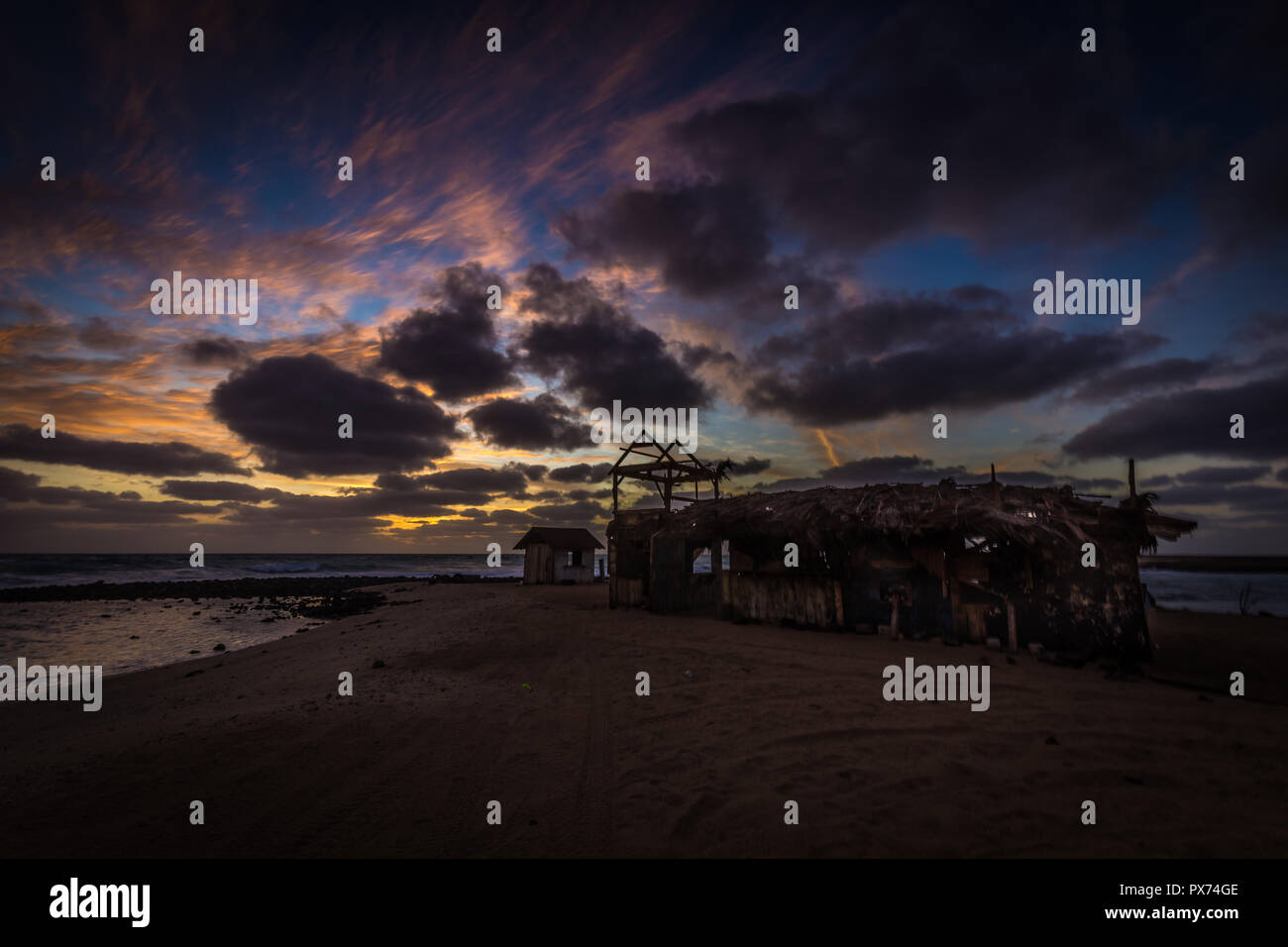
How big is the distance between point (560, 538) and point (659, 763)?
3148cm

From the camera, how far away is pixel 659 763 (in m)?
6.12

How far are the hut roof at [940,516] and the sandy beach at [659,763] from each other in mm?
2698

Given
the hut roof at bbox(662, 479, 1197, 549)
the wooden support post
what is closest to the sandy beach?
the hut roof at bbox(662, 479, 1197, 549)

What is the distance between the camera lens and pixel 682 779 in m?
5.63

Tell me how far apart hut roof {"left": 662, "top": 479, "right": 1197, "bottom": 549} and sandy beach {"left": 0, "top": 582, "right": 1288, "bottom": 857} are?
270 cm

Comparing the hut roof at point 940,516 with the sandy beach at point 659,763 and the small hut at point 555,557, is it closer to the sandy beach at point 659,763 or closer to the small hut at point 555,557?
the sandy beach at point 659,763

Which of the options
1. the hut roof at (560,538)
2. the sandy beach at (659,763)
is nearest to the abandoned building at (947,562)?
the sandy beach at (659,763)

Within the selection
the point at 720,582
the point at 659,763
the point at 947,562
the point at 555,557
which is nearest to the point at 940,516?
the point at 947,562

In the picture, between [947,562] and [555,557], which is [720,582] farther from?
[555,557]

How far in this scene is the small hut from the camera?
36062 mm

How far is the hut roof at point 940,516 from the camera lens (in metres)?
11.0
